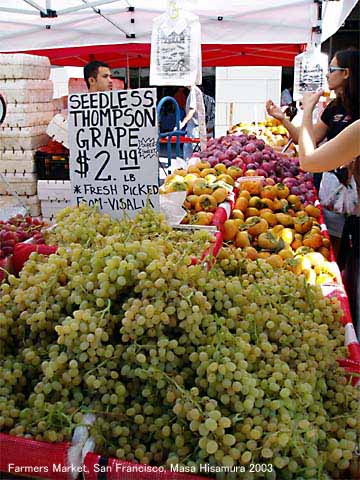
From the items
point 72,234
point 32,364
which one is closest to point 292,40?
point 72,234

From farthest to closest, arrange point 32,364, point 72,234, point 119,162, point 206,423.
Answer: point 119,162, point 72,234, point 32,364, point 206,423

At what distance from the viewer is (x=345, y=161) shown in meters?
2.27

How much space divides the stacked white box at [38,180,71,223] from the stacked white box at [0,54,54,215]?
0.11 metres

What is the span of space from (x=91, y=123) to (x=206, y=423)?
4.56 ft

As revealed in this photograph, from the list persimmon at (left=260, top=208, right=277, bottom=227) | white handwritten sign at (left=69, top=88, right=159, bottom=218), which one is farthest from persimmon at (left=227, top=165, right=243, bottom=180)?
white handwritten sign at (left=69, top=88, right=159, bottom=218)

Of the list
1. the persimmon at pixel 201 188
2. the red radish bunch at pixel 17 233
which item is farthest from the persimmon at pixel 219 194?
the red radish bunch at pixel 17 233

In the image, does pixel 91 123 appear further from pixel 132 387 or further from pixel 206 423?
pixel 206 423

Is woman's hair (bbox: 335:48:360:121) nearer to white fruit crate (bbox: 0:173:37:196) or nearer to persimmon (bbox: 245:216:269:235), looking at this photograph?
persimmon (bbox: 245:216:269:235)

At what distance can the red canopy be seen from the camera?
7355mm

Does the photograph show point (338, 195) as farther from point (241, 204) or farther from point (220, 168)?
point (241, 204)

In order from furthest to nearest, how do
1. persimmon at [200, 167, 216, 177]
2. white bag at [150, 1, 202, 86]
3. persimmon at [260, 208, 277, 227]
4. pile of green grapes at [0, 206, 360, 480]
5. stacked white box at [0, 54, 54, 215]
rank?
stacked white box at [0, 54, 54, 215] → white bag at [150, 1, 202, 86] → persimmon at [200, 167, 216, 177] → persimmon at [260, 208, 277, 227] → pile of green grapes at [0, 206, 360, 480]

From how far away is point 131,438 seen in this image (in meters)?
1.16

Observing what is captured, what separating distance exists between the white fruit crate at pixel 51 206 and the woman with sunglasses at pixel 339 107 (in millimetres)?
2325

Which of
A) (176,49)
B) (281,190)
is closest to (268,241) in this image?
(281,190)
